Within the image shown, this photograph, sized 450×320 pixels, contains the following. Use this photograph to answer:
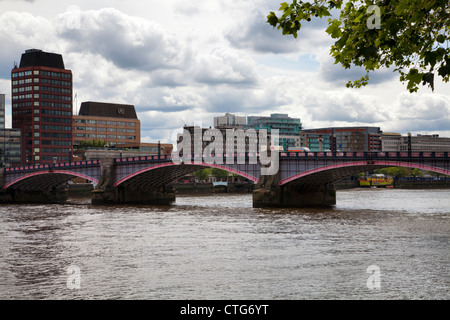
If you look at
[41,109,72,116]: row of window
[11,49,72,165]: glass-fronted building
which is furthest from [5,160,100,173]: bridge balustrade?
[41,109,72,116]: row of window

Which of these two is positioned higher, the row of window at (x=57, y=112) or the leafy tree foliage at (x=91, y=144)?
the row of window at (x=57, y=112)

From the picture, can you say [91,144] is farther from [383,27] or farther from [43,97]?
[383,27]

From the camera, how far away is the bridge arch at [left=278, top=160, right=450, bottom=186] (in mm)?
60219

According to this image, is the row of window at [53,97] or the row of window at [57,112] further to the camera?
the row of window at [57,112]

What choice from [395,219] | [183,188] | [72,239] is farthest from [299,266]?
[183,188]

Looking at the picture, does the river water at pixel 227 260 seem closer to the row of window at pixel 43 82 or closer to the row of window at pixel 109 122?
the row of window at pixel 43 82

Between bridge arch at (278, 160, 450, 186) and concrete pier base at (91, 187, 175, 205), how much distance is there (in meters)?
20.9

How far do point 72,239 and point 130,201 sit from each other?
45.4 meters

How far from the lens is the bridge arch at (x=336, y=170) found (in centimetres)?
6022

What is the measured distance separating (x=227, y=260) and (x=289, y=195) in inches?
1622

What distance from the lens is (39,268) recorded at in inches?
943

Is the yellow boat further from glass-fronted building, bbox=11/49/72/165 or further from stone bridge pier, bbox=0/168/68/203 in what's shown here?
stone bridge pier, bbox=0/168/68/203

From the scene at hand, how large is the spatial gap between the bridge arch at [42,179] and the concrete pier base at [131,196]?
260 inches

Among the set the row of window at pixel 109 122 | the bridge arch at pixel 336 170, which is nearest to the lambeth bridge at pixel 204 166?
the bridge arch at pixel 336 170
